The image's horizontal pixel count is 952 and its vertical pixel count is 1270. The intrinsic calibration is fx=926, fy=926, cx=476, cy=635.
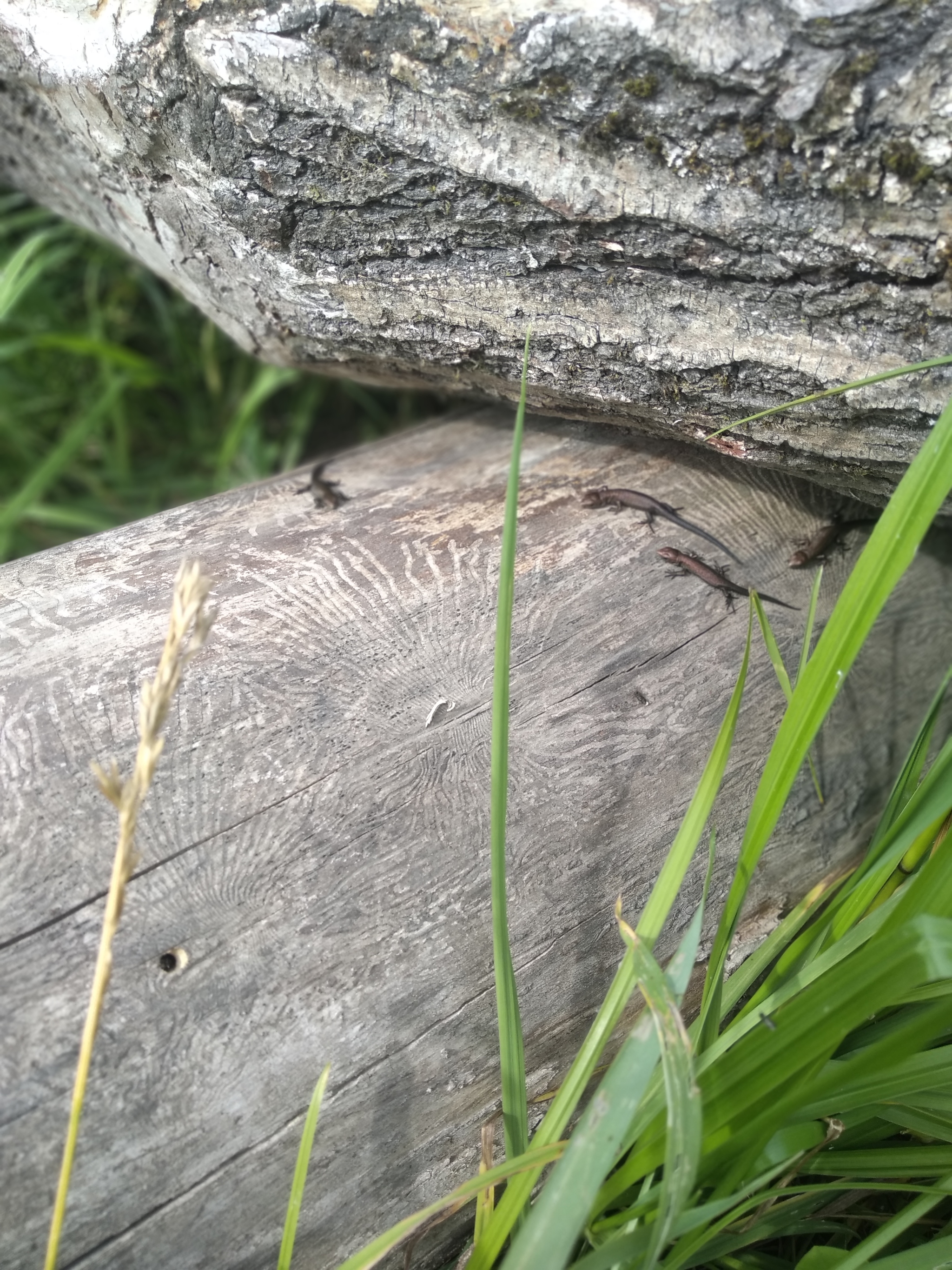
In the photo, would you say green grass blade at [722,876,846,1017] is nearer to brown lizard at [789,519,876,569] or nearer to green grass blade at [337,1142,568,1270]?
green grass blade at [337,1142,568,1270]

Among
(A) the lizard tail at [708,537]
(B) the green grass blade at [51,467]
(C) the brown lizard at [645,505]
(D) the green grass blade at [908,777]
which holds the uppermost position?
(B) the green grass blade at [51,467]

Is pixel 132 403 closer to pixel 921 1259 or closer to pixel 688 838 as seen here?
pixel 688 838

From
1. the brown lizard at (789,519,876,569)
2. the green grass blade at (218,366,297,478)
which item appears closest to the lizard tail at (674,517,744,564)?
the brown lizard at (789,519,876,569)

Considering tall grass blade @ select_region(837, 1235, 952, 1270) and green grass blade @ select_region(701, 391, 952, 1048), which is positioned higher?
green grass blade @ select_region(701, 391, 952, 1048)

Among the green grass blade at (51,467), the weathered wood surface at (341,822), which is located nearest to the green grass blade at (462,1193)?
the weathered wood surface at (341,822)

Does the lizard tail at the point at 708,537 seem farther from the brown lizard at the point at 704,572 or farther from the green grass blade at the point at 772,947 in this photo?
the green grass blade at the point at 772,947

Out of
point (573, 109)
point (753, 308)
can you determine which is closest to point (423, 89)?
point (573, 109)
